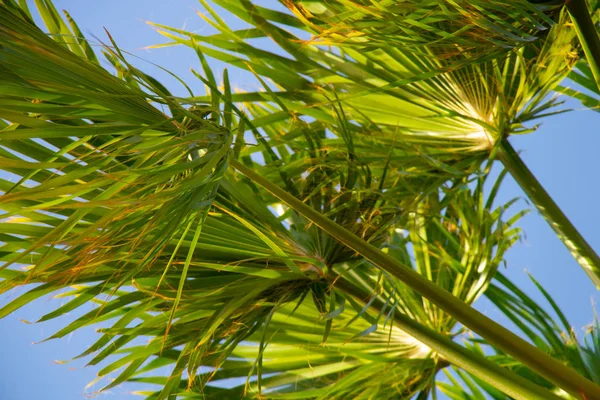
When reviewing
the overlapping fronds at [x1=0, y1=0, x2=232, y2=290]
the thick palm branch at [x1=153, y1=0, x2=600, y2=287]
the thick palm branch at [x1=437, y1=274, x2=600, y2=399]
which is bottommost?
the overlapping fronds at [x1=0, y1=0, x2=232, y2=290]

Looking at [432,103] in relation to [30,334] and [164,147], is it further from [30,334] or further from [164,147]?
[30,334]

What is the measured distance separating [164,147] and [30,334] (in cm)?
495

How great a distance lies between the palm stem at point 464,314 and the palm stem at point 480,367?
24 millimetres

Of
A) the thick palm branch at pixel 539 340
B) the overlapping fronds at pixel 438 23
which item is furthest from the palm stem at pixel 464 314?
the thick palm branch at pixel 539 340

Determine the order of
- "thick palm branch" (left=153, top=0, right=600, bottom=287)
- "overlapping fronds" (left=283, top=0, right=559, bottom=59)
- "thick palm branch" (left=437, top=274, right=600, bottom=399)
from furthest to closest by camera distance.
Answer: "thick palm branch" (left=437, top=274, right=600, bottom=399)
"thick palm branch" (left=153, top=0, right=600, bottom=287)
"overlapping fronds" (left=283, top=0, right=559, bottom=59)

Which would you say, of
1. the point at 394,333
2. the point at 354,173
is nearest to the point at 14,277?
the point at 354,173

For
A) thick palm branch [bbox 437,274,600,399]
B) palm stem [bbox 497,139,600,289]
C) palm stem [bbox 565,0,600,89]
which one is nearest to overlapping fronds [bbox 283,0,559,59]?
palm stem [bbox 565,0,600,89]

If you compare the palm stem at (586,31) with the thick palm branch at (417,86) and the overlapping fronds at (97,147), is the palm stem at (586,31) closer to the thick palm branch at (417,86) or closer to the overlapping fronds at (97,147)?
the thick palm branch at (417,86)

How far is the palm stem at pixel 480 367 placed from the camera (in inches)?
31.9

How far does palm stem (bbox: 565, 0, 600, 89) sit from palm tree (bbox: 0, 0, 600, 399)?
0.10 m

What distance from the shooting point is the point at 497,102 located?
3.85 ft

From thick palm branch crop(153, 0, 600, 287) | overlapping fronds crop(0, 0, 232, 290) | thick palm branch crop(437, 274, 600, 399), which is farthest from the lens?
thick palm branch crop(437, 274, 600, 399)

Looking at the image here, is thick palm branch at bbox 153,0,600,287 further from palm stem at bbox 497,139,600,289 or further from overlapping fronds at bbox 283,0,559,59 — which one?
overlapping fronds at bbox 283,0,559,59

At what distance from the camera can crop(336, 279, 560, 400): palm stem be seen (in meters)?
0.81
